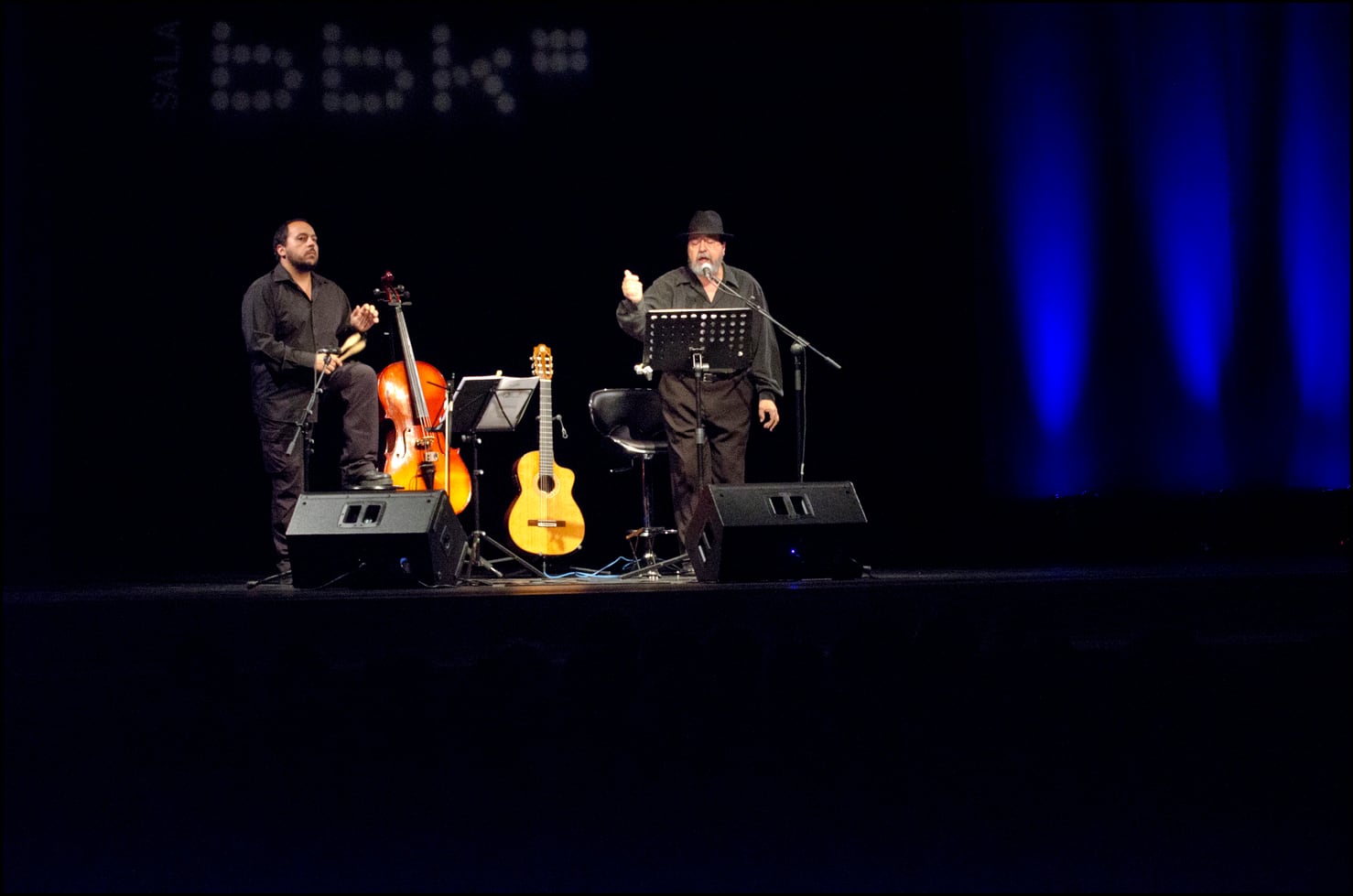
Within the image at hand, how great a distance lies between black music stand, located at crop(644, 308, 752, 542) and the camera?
190 inches

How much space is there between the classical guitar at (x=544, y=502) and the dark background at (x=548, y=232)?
0.79 meters

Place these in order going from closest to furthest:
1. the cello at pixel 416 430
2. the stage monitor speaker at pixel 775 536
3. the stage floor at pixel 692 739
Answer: the stage floor at pixel 692 739 → the stage monitor speaker at pixel 775 536 → the cello at pixel 416 430

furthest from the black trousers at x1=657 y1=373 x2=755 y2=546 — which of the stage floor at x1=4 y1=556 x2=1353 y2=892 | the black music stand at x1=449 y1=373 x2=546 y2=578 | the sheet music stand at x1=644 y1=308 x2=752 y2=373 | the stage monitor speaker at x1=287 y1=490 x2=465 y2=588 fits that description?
the stage floor at x1=4 y1=556 x2=1353 y2=892

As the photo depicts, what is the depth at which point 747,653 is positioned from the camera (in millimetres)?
3273

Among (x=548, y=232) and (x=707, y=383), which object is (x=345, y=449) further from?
(x=548, y=232)

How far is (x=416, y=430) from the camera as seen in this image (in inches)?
222

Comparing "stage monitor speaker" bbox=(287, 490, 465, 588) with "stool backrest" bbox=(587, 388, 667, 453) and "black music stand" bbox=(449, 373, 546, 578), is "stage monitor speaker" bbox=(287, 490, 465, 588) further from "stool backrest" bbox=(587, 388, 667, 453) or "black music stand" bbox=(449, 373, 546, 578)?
"stool backrest" bbox=(587, 388, 667, 453)

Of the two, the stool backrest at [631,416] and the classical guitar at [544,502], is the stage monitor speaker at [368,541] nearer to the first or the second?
the classical guitar at [544,502]

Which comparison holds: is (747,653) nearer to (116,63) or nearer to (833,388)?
(833,388)

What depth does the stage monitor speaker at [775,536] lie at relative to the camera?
4066 mm

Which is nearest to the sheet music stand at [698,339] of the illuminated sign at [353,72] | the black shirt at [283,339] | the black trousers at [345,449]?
the black trousers at [345,449]

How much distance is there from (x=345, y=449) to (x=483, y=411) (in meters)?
Result: 0.69

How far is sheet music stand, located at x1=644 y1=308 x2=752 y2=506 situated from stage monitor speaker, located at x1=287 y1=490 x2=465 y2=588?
119cm

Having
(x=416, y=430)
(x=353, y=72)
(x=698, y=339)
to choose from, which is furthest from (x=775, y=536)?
(x=353, y=72)
